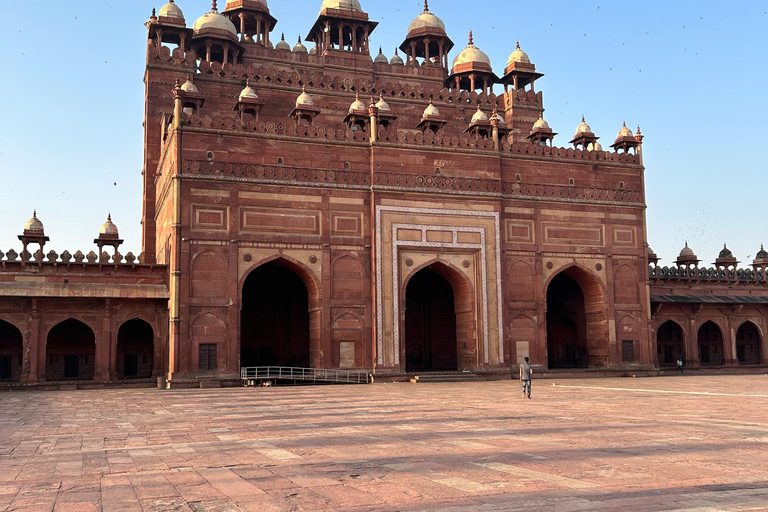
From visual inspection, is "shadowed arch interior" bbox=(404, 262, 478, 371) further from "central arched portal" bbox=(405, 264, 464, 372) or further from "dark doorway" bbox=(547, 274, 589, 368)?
"dark doorway" bbox=(547, 274, 589, 368)

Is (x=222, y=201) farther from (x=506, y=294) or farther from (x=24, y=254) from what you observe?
(x=506, y=294)

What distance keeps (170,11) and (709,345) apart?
96.2 ft

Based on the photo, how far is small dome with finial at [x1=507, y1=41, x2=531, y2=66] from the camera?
34.1 metres

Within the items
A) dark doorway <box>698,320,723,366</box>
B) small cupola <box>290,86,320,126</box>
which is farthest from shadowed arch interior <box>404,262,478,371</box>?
dark doorway <box>698,320,723,366</box>

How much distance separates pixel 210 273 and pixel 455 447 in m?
16.0

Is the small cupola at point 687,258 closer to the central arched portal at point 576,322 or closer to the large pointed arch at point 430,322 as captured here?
the central arched portal at point 576,322

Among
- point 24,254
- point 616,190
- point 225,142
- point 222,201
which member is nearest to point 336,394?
point 222,201

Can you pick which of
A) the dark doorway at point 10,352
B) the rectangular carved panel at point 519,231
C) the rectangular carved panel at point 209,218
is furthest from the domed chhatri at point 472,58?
the dark doorway at point 10,352

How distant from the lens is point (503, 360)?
2575 centimetres

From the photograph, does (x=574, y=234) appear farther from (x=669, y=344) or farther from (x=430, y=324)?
(x=669, y=344)

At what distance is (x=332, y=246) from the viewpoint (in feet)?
80.0

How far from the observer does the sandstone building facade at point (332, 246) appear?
917 inches

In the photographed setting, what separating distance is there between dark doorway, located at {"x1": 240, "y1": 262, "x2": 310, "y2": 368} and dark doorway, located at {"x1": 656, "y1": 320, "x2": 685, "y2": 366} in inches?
685

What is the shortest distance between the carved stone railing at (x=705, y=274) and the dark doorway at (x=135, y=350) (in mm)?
21534
